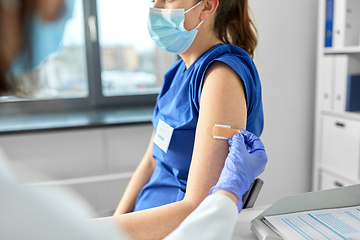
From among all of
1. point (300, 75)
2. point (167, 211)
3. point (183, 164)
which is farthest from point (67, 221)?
point (300, 75)

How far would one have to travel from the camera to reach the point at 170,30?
0.98m

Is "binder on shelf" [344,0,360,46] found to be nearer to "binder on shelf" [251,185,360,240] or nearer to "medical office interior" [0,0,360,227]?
"medical office interior" [0,0,360,227]

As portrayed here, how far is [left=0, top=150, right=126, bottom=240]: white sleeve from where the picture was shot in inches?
10.8

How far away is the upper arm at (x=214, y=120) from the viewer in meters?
0.72

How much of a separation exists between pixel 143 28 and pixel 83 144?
35.8 inches

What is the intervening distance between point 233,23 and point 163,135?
0.48m

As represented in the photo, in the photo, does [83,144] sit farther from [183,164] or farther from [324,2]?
[324,2]

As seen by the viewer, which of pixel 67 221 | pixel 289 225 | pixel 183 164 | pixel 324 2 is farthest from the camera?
pixel 324 2

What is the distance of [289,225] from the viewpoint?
62cm

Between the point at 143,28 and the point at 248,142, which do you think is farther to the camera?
the point at 143,28

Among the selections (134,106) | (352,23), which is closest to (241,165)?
(352,23)

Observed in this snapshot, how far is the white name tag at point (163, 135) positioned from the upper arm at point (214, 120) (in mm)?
171

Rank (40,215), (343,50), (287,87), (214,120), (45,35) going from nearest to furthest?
(40,215) < (45,35) < (214,120) < (343,50) < (287,87)

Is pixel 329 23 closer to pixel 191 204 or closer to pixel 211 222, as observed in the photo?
pixel 191 204
